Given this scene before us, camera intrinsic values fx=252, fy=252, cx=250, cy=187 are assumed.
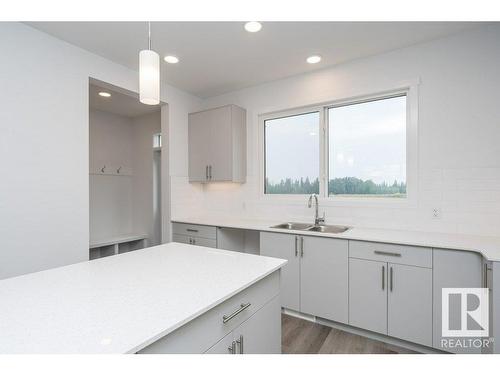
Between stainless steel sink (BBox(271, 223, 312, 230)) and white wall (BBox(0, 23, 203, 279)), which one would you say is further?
stainless steel sink (BBox(271, 223, 312, 230))

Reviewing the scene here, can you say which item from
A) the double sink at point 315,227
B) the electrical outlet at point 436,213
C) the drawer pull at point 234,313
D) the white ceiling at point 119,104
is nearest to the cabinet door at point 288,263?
the double sink at point 315,227

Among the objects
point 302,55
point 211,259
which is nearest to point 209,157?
point 302,55

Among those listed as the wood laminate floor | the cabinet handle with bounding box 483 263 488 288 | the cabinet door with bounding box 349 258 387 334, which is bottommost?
the wood laminate floor

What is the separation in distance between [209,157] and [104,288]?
250 cm

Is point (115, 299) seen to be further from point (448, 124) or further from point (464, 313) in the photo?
point (448, 124)

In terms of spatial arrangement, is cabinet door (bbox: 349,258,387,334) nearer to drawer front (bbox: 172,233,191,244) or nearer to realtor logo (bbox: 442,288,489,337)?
realtor logo (bbox: 442,288,489,337)

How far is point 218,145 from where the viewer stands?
10.8 ft

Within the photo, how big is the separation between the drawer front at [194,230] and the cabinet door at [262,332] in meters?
1.62

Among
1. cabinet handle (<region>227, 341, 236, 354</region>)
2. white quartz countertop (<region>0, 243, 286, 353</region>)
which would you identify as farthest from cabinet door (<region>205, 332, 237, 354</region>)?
white quartz countertop (<region>0, 243, 286, 353</region>)

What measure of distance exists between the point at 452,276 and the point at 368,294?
0.60m

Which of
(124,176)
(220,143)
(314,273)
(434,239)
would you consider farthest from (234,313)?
(124,176)

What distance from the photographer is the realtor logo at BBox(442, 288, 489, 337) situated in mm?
1672

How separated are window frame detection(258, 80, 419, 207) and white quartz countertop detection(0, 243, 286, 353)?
5.40ft
